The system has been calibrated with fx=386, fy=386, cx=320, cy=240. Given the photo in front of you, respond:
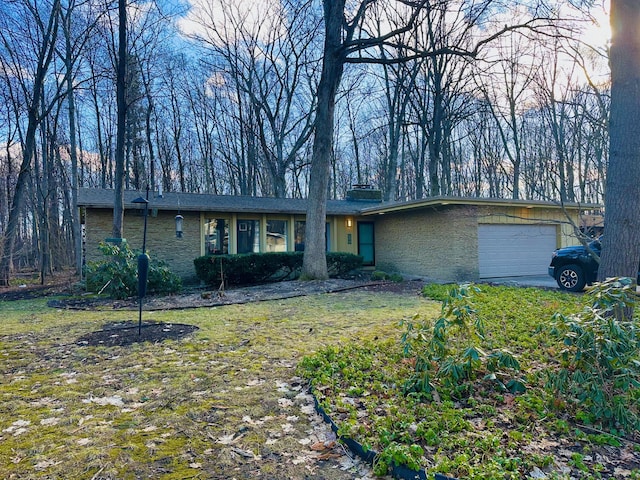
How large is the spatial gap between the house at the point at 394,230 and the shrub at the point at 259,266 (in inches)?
51.8

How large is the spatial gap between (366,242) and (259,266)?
5402 mm

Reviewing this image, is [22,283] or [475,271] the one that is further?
[22,283]

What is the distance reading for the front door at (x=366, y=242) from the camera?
15609 mm

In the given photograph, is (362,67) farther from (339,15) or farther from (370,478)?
(370,478)

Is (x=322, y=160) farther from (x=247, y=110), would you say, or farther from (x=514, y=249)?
(x=247, y=110)

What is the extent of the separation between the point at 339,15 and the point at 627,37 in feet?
30.8

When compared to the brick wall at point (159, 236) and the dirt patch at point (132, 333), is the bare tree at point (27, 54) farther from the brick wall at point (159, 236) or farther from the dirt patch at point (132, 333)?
the dirt patch at point (132, 333)

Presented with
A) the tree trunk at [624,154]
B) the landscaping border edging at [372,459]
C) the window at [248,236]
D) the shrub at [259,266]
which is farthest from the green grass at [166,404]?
the window at [248,236]

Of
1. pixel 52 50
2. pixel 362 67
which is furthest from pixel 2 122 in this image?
pixel 362 67

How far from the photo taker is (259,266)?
1192 centimetres

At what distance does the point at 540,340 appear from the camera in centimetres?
433

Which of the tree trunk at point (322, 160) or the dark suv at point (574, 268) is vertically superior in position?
the tree trunk at point (322, 160)

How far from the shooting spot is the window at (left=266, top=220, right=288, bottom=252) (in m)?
13.9

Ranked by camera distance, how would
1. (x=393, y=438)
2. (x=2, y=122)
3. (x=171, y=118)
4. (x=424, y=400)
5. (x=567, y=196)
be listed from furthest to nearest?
(x=171, y=118) < (x=567, y=196) < (x=2, y=122) < (x=424, y=400) < (x=393, y=438)
